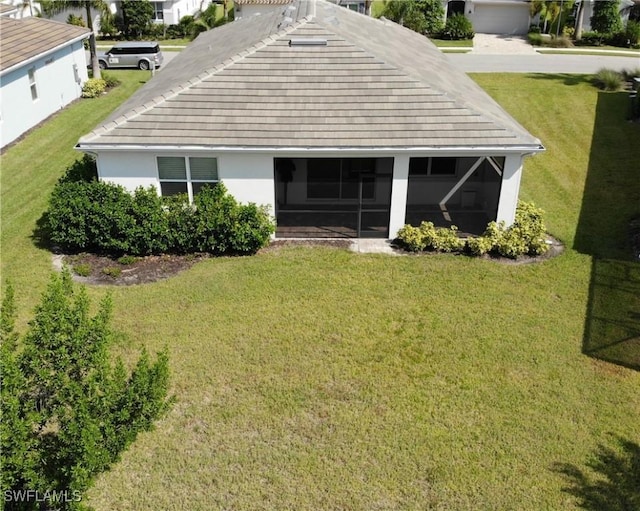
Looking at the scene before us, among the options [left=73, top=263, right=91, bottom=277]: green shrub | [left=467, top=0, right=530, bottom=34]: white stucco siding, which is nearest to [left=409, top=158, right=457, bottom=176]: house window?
[left=73, top=263, right=91, bottom=277]: green shrub

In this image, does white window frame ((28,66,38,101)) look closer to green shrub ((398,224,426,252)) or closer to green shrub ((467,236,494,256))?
green shrub ((398,224,426,252))

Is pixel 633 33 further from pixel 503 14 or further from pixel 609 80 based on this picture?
pixel 609 80

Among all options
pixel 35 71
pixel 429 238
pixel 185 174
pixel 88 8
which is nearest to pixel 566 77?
pixel 429 238

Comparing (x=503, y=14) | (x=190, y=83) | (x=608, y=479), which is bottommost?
(x=608, y=479)

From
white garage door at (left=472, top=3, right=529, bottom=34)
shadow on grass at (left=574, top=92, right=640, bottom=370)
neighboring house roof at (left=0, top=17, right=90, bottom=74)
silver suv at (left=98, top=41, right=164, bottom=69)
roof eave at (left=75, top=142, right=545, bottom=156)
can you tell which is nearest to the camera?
shadow on grass at (left=574, top=92, right=640, bottom=370)

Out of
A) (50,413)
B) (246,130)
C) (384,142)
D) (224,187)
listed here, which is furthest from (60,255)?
(50,413)

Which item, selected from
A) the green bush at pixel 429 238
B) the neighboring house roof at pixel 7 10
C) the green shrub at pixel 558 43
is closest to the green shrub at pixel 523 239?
the green bush at pixel 429 238
